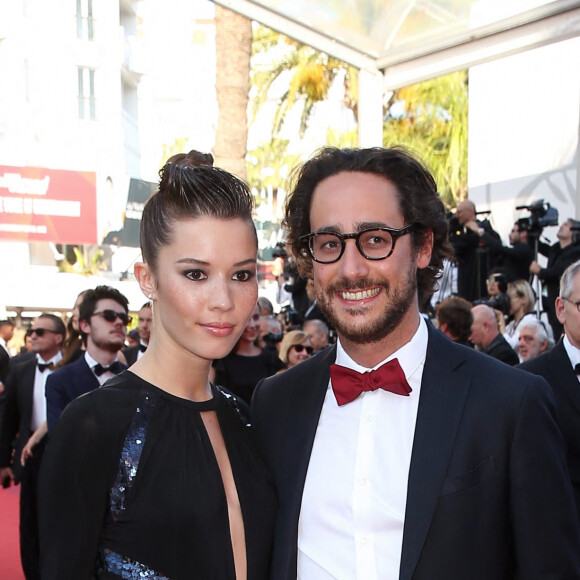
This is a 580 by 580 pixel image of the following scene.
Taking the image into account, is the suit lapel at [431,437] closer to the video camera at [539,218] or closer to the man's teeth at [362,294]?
the man's teeth at [362,294]

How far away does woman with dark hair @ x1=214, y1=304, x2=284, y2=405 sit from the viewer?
20.8 ft

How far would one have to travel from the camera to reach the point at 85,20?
32.4 m

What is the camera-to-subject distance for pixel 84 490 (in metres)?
2.00

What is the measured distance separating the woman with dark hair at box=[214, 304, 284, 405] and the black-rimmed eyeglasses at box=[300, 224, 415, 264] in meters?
3.92

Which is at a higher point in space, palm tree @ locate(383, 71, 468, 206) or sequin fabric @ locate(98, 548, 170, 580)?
palm tree @ locate(383, 71, 468, 206)

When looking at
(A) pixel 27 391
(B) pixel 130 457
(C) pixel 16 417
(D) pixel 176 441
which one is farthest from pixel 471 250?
(B) pixel 130 457

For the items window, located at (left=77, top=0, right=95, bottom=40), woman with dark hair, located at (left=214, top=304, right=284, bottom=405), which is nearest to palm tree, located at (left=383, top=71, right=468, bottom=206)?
woman with dark hair, located at (left=214, top=304, right=284, bottom=405)

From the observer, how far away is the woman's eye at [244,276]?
91.5 inches

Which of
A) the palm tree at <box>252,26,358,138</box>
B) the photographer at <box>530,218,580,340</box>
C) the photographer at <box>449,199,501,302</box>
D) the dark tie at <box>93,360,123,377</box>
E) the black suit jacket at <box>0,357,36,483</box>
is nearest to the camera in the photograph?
the dark tie at <box>93,360,123,377</box>

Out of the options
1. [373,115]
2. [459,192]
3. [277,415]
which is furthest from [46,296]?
[277,415]

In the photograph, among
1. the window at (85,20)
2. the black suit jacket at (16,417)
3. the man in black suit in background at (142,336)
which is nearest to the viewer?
the black suit jacket at (16,417)

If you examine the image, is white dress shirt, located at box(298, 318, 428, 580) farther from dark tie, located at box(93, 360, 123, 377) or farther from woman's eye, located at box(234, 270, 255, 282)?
dark tie, located at box(93, 360, 123, 377)

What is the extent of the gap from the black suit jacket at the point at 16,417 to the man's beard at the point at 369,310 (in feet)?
15.4

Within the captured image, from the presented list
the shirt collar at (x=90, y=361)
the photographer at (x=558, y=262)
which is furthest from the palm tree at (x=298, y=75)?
the shirt collar at (x=90, y=361)
